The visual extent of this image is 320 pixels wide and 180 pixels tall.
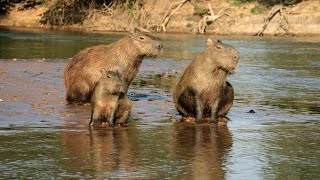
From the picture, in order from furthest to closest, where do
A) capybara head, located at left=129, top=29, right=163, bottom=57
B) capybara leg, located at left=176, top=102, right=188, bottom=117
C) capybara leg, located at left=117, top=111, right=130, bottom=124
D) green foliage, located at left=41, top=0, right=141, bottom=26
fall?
green foliage, located at left=41, top=0, right=141, bottom=26 → capybara head, located at left=129, top=29, right=163, bottom=57 → capybara leg, located at left=176, top=102, right=188, bottom=117 → capybara leg, located at left=117, top=111, right=130, bottom=124

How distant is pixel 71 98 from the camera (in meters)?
11.9

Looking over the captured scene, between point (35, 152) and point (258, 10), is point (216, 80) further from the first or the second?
point (258, 10)

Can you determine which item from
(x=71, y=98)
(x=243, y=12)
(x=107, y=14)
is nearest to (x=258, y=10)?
(x=243, y=12)

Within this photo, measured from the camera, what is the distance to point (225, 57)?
10125mm

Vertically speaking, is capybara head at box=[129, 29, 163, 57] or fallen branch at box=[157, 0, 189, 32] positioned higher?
capybara head at box=[129, 29, 163, 57]

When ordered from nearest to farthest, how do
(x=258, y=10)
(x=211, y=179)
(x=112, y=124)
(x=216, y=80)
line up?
(x=211, y=179) → (x=112, y=124) → (x=216, y=80) → (x=258, y=10)

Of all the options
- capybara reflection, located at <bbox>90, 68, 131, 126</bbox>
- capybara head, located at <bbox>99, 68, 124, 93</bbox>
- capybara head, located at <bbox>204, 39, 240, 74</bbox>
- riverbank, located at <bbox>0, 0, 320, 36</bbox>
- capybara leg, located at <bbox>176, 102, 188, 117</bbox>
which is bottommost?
riverbank, located at <bbox>0, 0, 320, 36</bbox>

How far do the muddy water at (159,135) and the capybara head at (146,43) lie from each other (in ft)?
2.64

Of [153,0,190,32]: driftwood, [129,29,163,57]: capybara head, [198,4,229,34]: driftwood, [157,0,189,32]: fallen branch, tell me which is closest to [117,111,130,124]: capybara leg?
[129,29,163,57]: capybara head

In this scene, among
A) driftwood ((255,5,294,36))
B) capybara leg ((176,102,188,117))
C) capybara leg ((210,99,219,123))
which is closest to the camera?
capybara leg ((210,99,219,123))

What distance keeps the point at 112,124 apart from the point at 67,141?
3.59 ft

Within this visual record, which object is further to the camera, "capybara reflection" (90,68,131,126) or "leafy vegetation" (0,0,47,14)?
"leafy vegetation" (0,0,47,14)

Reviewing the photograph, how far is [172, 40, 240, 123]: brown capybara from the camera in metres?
10.2

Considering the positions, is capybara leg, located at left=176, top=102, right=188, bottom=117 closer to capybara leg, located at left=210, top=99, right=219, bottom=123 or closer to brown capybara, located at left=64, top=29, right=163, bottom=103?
capybara leg, located at left=210, top=99, right=219, bottom=123
